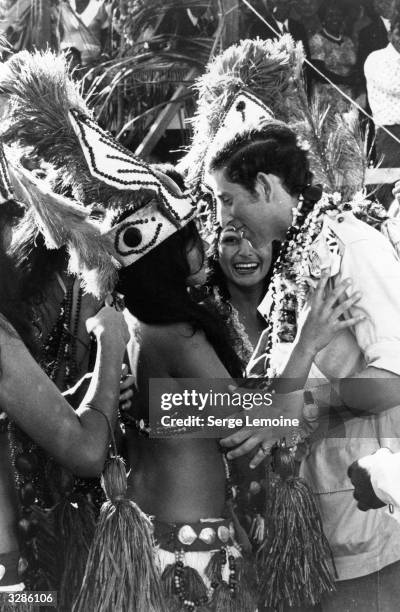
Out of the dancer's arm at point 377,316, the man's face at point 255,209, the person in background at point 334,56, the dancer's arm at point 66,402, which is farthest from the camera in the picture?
the person in background at point 334,56

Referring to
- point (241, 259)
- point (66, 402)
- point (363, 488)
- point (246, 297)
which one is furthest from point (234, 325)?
point (66, 402)

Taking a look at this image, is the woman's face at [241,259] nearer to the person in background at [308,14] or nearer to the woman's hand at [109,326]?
the woman's hand at [109,326]

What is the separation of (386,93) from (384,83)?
0.03 metres

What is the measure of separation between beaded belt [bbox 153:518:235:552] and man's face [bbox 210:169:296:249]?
0.78 m

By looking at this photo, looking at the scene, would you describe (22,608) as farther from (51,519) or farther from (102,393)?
(102,393)

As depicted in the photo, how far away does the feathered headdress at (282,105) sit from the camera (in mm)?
2707

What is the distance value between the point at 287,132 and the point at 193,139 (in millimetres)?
278

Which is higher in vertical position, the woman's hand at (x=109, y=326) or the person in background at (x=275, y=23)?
the person in background at (x=275, y=23)

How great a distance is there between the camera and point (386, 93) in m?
2.70

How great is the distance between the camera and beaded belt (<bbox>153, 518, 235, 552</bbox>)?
7.72 feet

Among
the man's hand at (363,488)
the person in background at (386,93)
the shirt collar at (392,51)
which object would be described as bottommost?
the man's hand at (363,488)

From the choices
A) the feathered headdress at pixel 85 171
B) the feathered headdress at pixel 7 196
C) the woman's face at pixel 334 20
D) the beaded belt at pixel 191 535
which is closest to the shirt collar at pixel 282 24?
the woman's face at pixel 334 20

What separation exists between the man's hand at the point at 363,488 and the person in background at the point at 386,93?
2.88 feet

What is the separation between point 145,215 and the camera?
247 centimetres
